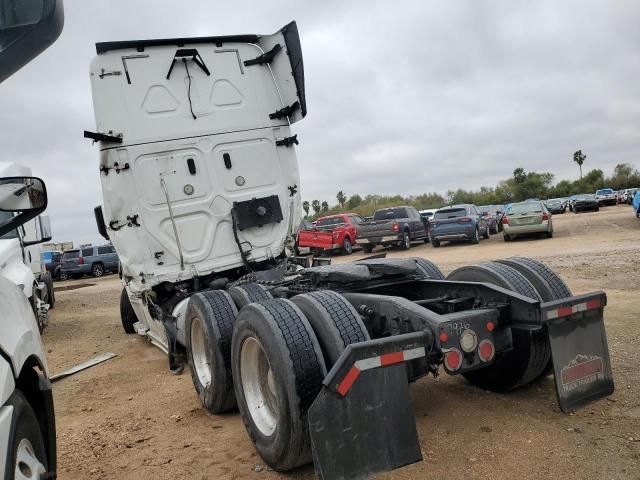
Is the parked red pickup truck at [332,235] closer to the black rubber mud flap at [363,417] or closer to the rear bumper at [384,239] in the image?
the rear bumper at [384,239]

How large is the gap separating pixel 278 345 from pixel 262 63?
460cm

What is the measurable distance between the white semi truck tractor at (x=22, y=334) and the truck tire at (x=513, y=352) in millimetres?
2745

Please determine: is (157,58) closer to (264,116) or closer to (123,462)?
(264,116)

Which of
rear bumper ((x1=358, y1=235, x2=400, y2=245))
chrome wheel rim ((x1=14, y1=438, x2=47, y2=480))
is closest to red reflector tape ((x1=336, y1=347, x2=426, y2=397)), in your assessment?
chrome wheel rim ((x1=14, y1=438, x2=47, y2=480))

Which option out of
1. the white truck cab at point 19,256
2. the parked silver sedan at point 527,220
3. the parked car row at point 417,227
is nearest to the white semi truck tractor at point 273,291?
the white truck cab at point 19,256

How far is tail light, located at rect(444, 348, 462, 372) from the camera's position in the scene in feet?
10.3

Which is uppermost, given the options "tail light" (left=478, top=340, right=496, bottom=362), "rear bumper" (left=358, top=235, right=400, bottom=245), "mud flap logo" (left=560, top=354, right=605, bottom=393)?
"rear bumper" (left=358, top=235, right=400, bottom=245)

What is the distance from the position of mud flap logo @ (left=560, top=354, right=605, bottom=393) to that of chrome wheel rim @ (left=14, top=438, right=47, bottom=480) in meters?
2.88

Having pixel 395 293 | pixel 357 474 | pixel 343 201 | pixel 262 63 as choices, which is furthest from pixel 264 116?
pixel 343 201

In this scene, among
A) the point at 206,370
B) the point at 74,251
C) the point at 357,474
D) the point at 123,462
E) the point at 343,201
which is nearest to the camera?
the point at 357,474

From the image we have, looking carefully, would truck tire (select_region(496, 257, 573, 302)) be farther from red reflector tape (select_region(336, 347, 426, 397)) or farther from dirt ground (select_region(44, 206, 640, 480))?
red reflector tape (select_region(336, 347, 426, 397))

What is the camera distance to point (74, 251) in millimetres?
32062

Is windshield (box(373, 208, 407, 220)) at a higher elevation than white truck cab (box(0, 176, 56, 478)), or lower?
higher

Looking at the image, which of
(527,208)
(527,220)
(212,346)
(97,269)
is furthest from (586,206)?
(212,346)
